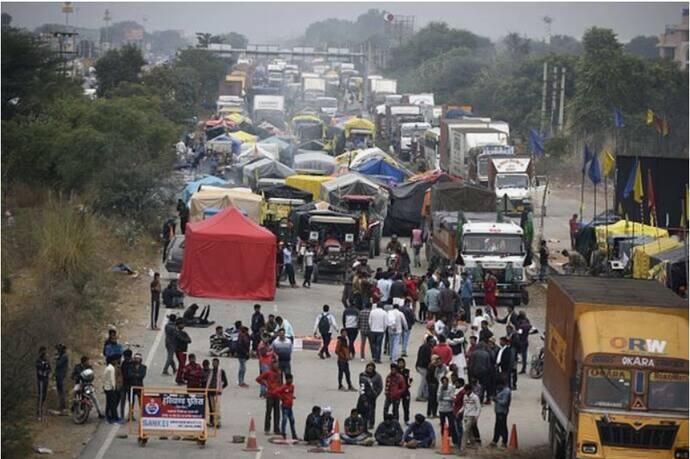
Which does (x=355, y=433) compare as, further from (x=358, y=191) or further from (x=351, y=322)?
(x=358, y=191)

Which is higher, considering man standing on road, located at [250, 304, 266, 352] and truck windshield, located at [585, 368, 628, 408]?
truck windshield, located at [585, 368, 628, 408]

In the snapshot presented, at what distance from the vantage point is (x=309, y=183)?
57812 millimetres

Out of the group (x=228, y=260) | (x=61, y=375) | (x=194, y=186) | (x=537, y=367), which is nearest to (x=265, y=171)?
(x=194, y=186)

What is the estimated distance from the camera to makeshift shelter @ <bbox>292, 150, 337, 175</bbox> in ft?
218

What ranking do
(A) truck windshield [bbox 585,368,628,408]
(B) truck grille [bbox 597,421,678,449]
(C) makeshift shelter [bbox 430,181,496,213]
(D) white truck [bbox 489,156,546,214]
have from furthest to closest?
(D) white truck [bbox 489,156,546,214] → (C) makeshift shelter [bbox 430,181,496,213] → (A) truck windshield [bbox 585,368,628,408] → (B) truck grille [bbox 597,421,678,449]

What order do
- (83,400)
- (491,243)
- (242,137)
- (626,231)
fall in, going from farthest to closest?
(242,137)
(626,231)
(491,243)
(83,400)

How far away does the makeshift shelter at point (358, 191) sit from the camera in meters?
52.8

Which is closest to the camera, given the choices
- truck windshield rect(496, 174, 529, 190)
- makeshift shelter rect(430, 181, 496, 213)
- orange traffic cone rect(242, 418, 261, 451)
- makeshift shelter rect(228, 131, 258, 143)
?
orange traffic cone rect(242, 418, 261, 451)

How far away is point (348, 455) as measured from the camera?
83.1ft

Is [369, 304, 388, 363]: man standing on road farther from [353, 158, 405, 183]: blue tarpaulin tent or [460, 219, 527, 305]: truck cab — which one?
[353, 158, 405, 183]: blue tarpaulin tent

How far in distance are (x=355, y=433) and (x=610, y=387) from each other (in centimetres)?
517

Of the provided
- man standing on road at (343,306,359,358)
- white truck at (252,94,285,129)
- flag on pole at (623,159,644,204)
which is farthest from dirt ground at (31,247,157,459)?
white truck at (252,94,285,129)

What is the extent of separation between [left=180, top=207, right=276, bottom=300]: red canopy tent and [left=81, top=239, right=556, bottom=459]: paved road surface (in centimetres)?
41

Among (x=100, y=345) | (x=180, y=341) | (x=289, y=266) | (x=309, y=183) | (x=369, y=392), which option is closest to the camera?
(x=369, y=392)
